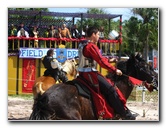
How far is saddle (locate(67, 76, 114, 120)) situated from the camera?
4.62 meters

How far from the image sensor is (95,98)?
15.3ft

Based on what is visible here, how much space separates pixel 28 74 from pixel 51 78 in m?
1.32

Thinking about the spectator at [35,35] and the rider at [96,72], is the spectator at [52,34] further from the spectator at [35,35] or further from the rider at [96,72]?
the rider at [96,72]

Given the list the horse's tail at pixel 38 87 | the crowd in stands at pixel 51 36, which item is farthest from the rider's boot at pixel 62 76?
the crowd in stands at pixel 51 36

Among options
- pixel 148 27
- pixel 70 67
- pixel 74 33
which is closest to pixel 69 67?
pixel 70 67

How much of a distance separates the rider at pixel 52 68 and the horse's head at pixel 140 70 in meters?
1.71

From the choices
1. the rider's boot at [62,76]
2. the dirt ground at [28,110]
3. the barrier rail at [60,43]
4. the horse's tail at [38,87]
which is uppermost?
the barrier rail at [60,43]

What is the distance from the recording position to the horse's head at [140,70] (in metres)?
5.38

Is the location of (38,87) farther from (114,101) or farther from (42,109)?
(42,109)

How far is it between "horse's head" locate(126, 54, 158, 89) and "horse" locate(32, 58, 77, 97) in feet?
5.33

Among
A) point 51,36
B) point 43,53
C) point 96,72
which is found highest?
point 51,36

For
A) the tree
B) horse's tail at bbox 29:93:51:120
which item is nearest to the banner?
the tree

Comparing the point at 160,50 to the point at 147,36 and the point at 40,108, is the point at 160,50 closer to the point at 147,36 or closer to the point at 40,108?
the point at 147,36

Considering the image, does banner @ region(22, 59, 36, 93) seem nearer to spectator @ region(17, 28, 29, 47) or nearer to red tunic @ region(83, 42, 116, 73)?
spectator @ region(17, 28, 29, 47)
